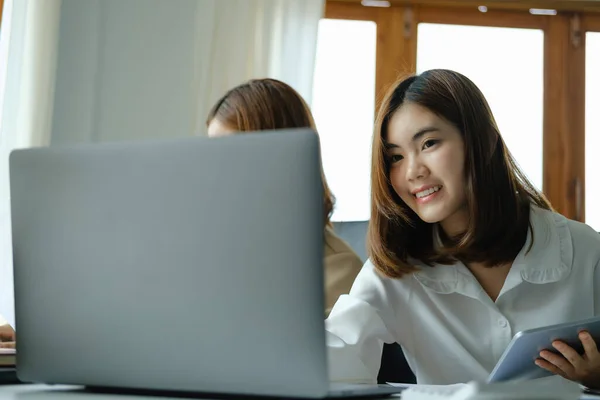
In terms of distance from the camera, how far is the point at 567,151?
10.8ft

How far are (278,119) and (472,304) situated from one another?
1.86 feet

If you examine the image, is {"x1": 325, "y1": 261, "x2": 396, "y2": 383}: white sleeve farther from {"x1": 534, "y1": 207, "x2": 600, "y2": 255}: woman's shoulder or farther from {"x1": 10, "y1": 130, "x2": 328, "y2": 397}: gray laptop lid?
{"x1": 10, "y1": 130, "x2": 328, "y2": 397}: gray laptop lid

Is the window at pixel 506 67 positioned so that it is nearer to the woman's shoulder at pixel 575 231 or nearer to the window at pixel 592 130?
the window at pixel 592 130

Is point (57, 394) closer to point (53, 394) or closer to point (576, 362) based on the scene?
point (53, 394)

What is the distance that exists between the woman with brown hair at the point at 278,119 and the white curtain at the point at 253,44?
4.19ft

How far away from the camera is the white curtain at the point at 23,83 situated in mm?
2680

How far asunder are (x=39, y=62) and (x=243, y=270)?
233 centimetres

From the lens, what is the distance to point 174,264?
0.75 meters

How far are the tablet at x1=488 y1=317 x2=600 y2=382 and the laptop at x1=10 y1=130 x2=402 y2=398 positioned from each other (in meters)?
0.16

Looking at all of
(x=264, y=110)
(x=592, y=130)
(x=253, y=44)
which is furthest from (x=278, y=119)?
(x=592, y=130)

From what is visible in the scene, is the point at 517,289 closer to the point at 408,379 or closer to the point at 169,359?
the point at 408,379

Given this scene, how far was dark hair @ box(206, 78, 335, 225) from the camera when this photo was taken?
1655 millimetres

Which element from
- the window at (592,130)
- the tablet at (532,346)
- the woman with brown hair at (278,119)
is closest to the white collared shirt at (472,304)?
the woman with brown hair at (278,119)

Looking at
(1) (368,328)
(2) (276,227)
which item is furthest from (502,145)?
(2) (276,227)
